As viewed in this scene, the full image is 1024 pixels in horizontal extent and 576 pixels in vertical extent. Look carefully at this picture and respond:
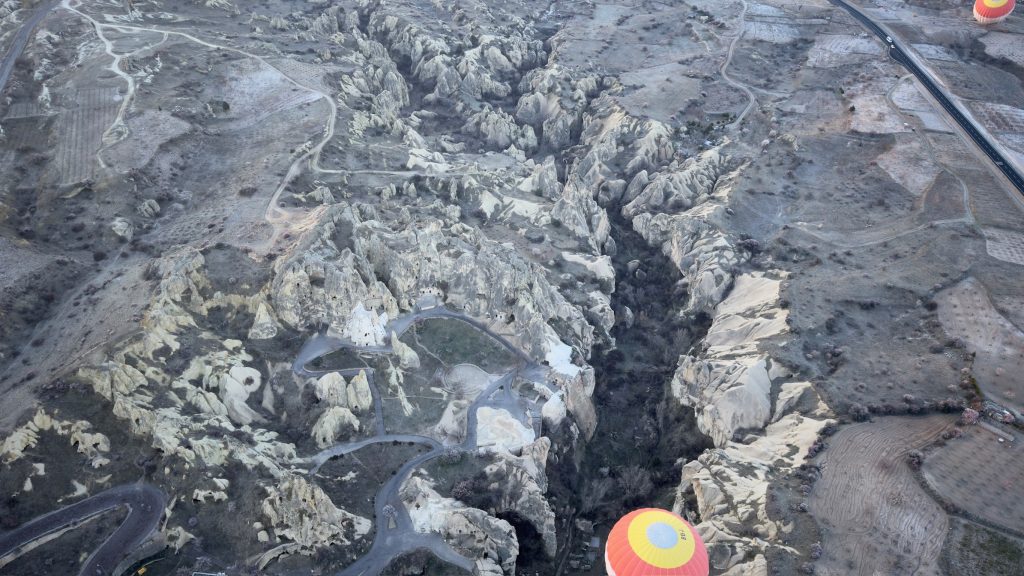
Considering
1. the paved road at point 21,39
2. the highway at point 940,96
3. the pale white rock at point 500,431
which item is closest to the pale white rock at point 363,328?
the pale white rock at point 500,431

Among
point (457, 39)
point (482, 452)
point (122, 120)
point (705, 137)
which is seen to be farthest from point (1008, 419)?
point (457, 39)

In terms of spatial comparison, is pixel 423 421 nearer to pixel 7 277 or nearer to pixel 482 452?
pixel 482 452

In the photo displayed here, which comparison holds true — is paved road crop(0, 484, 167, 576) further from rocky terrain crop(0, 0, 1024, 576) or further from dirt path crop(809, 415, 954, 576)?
dirt path crop(809, 415, 954, 576)

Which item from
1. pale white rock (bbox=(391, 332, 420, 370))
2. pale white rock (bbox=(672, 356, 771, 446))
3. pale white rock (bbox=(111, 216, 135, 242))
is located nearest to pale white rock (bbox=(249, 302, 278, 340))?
pale white rock (bbox=(391, 332, 420, 370))

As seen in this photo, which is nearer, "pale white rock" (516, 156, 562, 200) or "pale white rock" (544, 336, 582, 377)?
"pale white rock" (544, 336, 582, 377)

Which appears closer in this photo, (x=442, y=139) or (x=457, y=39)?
(x=442, y=139)
